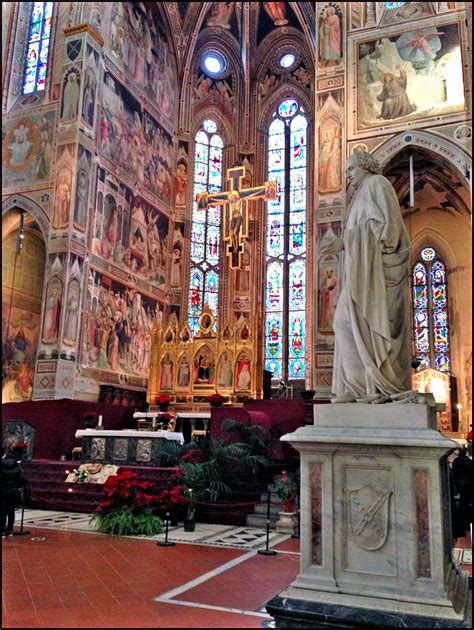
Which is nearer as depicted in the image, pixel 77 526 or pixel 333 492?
pixel 333 492

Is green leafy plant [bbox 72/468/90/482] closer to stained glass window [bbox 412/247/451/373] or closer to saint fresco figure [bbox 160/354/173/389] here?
saint fresco figure [bbox 160/354/173/389]

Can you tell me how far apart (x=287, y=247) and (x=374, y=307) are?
1975cm

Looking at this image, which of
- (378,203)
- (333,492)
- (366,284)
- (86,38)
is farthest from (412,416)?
(86,38)

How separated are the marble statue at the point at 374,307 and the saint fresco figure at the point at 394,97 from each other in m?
11.6

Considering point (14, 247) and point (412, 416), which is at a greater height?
point (14, 247)

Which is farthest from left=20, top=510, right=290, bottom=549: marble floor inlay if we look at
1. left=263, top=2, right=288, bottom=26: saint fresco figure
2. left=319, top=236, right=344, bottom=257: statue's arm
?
left=263, top=2, right=288, bottom=26: saint fresco figure

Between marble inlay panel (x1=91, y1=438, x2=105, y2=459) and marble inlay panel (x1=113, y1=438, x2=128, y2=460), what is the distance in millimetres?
309

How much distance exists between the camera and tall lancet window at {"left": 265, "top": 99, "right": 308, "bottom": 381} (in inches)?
910

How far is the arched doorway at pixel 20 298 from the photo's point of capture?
61.5 feet

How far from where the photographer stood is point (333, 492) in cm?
458

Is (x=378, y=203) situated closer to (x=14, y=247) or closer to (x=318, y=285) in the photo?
(x=318, y=285)

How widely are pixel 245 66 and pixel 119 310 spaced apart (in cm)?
1342

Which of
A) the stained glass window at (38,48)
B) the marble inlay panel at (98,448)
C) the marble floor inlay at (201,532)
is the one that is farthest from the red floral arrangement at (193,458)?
the stained glass window at (38,48)

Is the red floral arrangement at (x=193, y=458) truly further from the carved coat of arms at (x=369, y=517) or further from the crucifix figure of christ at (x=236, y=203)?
the crucifix figure of christ at (x=236, y=203)
